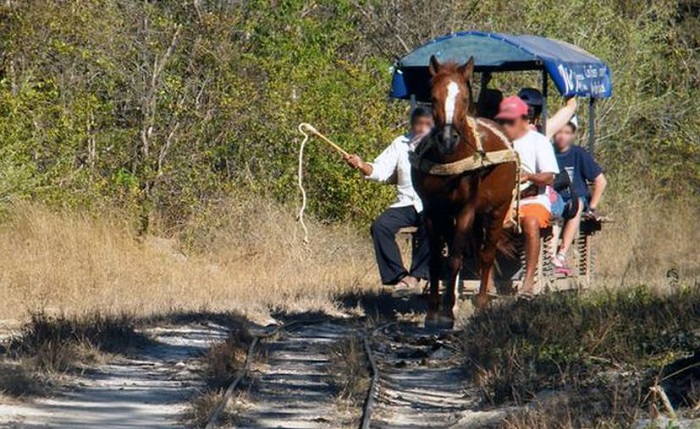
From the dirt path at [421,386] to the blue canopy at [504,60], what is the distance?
3.05 metres

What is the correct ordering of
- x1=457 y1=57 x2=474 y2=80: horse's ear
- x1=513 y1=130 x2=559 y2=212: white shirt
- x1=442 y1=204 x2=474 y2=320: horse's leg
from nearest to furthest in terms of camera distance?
x1=457 y1=57 x2=474 y2=80: horse's ear, x1=442 y1=204 x2=474 y2=320: horse's leg, x1=513 y1=130 x2=559 y2=212: white shirt

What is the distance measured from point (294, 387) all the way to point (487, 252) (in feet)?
14.6

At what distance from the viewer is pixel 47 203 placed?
19875mm

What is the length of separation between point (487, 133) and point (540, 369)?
416cm

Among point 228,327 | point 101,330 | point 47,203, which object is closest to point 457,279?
point 228,327

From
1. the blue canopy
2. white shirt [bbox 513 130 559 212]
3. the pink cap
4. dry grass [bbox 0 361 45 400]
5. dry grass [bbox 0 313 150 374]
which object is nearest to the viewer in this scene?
dry grass [bbox 0 361 45 400]

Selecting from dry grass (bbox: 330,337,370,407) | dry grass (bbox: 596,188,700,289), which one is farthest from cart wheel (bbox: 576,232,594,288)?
dry grass (bbox: 330,337,370,407)

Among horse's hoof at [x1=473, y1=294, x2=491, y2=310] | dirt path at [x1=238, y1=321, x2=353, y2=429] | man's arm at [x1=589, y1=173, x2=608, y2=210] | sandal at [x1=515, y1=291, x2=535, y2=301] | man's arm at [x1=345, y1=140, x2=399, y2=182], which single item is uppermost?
man's arm at [x1=345, y1=140, x2=399, y2=182]

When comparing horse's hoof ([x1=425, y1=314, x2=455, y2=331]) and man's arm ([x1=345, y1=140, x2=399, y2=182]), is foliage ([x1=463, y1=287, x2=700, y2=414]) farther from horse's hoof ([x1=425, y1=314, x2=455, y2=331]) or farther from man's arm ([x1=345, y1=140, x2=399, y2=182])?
man's arm ([x1=345, y1=140, x2=399, y2=182])

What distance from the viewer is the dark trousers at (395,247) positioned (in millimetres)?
15469

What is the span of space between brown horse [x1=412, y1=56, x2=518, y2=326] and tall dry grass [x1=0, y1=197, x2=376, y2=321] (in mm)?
2022

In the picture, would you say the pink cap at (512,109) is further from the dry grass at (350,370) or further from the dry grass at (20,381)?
the dry grass at (20,381)

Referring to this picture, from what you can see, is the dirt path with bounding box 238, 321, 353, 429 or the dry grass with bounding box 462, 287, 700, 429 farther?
the dirt path with bounding box 238, 321, 353, 429

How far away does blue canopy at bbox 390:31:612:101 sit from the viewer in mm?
15211
